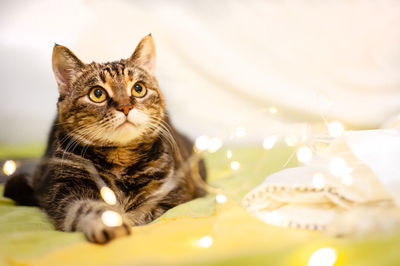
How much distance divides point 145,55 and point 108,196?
1.82ft

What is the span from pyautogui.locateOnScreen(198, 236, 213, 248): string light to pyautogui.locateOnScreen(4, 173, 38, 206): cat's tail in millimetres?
780

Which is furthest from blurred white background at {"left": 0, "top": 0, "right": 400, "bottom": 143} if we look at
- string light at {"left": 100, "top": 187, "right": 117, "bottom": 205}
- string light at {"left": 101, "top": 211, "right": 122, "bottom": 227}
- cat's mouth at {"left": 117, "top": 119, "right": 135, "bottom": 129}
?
string light at {"left": 101, "top": 211, "right": 122, "bottom": 227}

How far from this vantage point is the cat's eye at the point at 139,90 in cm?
117

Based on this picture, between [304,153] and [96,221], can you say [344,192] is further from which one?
[96,221]

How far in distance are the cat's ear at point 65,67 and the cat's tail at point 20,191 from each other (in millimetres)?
443

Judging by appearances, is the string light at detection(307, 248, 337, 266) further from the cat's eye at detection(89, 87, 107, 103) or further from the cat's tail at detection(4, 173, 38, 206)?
the cat's tail at detection(4, 173, 38, 206)

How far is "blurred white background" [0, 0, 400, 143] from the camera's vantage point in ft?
5.64

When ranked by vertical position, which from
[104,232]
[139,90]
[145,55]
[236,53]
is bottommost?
[104,232]

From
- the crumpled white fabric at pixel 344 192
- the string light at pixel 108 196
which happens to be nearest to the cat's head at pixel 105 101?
the string light at pixel 108 196

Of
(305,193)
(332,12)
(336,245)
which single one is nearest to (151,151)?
(305,193)

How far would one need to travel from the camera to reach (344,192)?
87 centimetres

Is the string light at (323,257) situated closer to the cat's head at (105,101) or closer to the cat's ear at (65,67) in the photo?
the cat's head at (105,101)

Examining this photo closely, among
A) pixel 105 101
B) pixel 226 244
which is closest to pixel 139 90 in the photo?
pixel 105 101

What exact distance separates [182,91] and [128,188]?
897 mm
